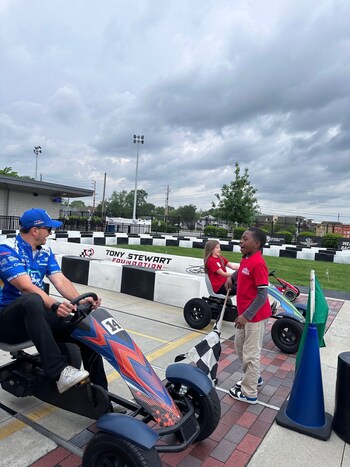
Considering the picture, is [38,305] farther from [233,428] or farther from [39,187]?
[39,187]

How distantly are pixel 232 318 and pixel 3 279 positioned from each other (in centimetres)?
337

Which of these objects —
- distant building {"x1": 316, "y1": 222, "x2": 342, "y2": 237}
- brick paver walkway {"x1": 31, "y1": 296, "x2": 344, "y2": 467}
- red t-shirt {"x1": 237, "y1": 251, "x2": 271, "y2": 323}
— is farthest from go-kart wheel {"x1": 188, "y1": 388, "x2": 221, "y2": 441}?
distant building {"x1": 316, "y1": 222, "x2": 342, "y2": 237}

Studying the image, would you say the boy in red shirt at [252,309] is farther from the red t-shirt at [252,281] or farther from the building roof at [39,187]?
the building roof at [39,187]

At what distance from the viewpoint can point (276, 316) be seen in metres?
4.61

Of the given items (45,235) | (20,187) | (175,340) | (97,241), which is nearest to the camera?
(45,235)

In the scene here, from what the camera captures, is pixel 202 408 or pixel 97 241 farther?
pixel 97 241

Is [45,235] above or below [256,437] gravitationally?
above

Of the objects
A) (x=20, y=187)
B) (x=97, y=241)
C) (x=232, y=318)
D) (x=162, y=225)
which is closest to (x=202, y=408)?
(x=232, y=318)

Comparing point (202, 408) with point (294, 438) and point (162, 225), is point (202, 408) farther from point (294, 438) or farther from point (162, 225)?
point (162, 225)

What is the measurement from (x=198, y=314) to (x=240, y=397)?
2.02m

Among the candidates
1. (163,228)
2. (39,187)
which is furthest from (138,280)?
(163,228)

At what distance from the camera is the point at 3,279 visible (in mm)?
2672

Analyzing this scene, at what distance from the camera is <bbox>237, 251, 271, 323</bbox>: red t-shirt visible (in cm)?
308

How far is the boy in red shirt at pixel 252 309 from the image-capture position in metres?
3.06
